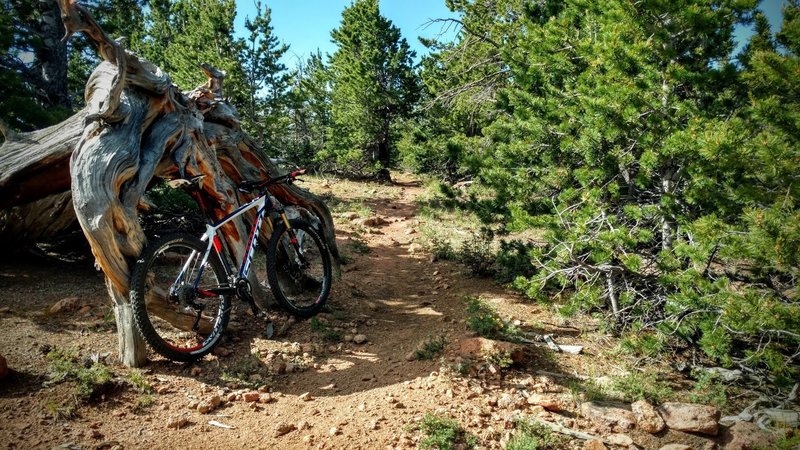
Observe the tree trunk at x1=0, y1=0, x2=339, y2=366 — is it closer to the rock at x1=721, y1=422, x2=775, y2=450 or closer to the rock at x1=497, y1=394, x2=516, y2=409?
the rock at x1=497, y1=394, x2=516, y2=409

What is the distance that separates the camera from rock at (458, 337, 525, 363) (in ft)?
13.6

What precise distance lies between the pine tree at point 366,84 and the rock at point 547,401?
1670cm

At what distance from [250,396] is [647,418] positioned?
3.33 m

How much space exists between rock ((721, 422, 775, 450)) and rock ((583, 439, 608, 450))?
105 cm

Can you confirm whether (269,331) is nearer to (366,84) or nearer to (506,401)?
(506,401)

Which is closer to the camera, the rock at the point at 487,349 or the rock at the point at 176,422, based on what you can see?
the rock at the point at 176,422

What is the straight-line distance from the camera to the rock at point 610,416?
3.37 meters

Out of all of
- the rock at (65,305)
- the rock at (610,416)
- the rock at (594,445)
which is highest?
the rock at (65,305)

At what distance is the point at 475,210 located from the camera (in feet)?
22.0

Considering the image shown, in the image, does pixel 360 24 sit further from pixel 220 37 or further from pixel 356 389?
pixel 356 389

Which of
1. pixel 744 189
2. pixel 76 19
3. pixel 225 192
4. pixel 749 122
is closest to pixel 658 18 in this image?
pixel 749 122

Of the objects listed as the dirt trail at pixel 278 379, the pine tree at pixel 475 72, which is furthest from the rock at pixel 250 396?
the pine tree at pixel 475 72

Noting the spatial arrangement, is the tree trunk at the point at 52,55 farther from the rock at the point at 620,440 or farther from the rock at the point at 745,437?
the rock at the point at 745,437

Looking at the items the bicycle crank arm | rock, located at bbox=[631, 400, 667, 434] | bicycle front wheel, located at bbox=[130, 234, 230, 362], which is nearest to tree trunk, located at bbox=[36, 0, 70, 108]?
bicycle front wheel, located at bbox=[130, 234, 230, 362]
